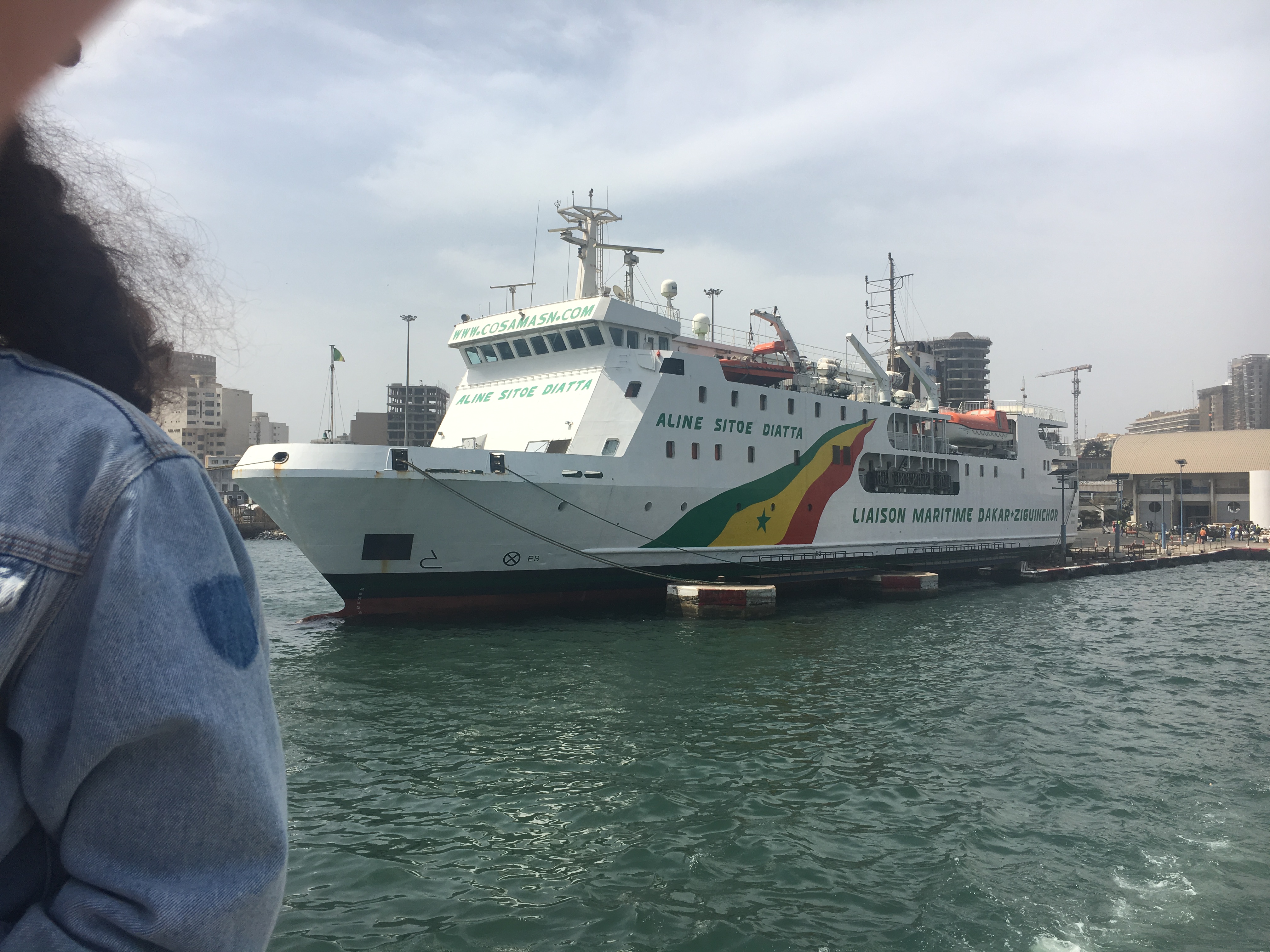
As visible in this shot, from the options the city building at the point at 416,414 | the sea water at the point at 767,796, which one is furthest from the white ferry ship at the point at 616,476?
the city building at the point at 416,414

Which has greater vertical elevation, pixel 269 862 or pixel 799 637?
pixel 269 862

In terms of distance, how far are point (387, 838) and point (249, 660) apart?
512 cm

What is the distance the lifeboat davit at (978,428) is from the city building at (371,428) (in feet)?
199

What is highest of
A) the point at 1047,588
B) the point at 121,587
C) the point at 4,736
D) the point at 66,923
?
the point at 121,587

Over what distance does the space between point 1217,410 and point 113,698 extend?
632 ft

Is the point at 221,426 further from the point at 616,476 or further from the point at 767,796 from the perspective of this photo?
the point at 767,796

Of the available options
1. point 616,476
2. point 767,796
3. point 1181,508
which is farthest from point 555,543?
point 1181,508

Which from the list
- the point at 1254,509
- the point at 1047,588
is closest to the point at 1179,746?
the point at 1047,588

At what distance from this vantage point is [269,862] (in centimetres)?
92

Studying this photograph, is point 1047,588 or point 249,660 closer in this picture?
point 249,660

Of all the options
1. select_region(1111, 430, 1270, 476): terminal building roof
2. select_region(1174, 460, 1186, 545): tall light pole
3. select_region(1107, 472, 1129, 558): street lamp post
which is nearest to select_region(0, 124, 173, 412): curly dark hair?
select_region(1174, 460, 1186, 545): tall light pole

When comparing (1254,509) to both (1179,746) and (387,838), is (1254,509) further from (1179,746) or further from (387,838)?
(387,838)

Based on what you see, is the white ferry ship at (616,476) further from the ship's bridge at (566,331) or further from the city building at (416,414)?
the city building at (416,414)

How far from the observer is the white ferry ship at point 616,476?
12.8 m
